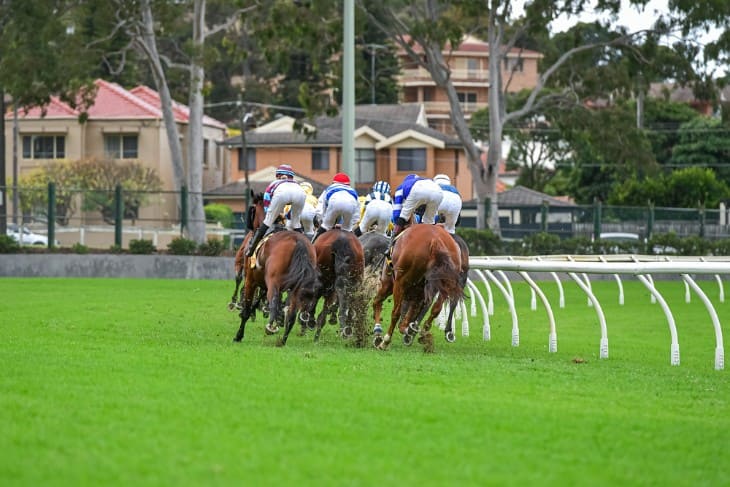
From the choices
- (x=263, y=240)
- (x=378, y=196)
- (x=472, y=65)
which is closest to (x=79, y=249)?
(x=378, y=196)

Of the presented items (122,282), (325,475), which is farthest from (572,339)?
(122,282)

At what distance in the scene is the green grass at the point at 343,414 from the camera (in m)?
7.19

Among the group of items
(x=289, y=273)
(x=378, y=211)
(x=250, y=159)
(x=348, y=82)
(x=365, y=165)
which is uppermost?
(x=348, y=82)

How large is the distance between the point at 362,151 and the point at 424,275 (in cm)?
5149

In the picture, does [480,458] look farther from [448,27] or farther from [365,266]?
[448,27]

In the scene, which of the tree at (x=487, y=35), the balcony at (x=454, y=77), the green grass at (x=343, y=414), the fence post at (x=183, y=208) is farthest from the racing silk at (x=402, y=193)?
the balcony at (x=454, y=77)

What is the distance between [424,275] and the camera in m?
14.7

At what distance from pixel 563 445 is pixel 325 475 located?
1.71 metres

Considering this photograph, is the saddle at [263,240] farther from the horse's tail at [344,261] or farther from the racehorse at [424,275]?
the racehorse at [424,275]

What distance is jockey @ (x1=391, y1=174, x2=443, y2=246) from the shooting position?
15406 mm

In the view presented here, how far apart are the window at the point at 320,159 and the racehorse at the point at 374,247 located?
157ft

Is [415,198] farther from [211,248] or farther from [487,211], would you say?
[487,211]

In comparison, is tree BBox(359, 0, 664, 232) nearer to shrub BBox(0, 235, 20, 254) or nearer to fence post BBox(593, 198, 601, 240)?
fence post BBox(593, 198, 601, 240)

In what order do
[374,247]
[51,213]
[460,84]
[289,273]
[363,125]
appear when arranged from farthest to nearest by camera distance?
[460,84]
[363,125]
[51,213]
[374,247]
[289,273]
